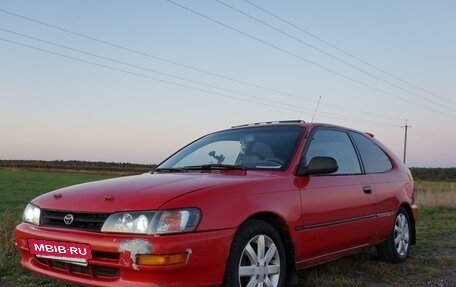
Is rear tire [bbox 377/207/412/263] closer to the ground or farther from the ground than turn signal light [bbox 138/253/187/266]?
closer to the ground

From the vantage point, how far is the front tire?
12.6 ft

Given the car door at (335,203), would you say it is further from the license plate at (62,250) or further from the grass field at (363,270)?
the license plate at (62,250)

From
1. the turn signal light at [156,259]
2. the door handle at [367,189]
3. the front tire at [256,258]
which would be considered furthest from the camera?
the door handle at [367,189]

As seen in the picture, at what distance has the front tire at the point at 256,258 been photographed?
12.6 feet

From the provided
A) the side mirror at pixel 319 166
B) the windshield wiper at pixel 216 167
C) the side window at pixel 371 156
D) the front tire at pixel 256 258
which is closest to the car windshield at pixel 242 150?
the windshield wiper at pixel 216 167

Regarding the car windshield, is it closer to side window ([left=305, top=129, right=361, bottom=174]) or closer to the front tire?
side window ([left=305, top=129, right=361, bottom=174])

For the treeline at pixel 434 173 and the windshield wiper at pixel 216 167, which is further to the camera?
the treeline at pixel 434 173

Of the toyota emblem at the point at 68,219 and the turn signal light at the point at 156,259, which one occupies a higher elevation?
the toyota emblem at the point at 68,219

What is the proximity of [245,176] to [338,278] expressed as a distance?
164 centimetres

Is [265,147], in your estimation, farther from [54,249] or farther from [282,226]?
[54,249]

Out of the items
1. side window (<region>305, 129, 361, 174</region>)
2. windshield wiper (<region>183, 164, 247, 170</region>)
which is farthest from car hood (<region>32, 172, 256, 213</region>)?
side window (<region>305, 129, 361, 174</region>)

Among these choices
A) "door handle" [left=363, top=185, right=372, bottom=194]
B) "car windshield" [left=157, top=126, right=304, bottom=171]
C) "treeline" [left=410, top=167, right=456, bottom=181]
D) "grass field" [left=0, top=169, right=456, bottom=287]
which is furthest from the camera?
"treeline" [left=410, top=167, right=456, bottom=181]

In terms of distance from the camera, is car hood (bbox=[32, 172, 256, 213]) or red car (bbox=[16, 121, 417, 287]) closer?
red car (bbox=[16, 121, 417, 287])

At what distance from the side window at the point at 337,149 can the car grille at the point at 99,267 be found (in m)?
2.20
